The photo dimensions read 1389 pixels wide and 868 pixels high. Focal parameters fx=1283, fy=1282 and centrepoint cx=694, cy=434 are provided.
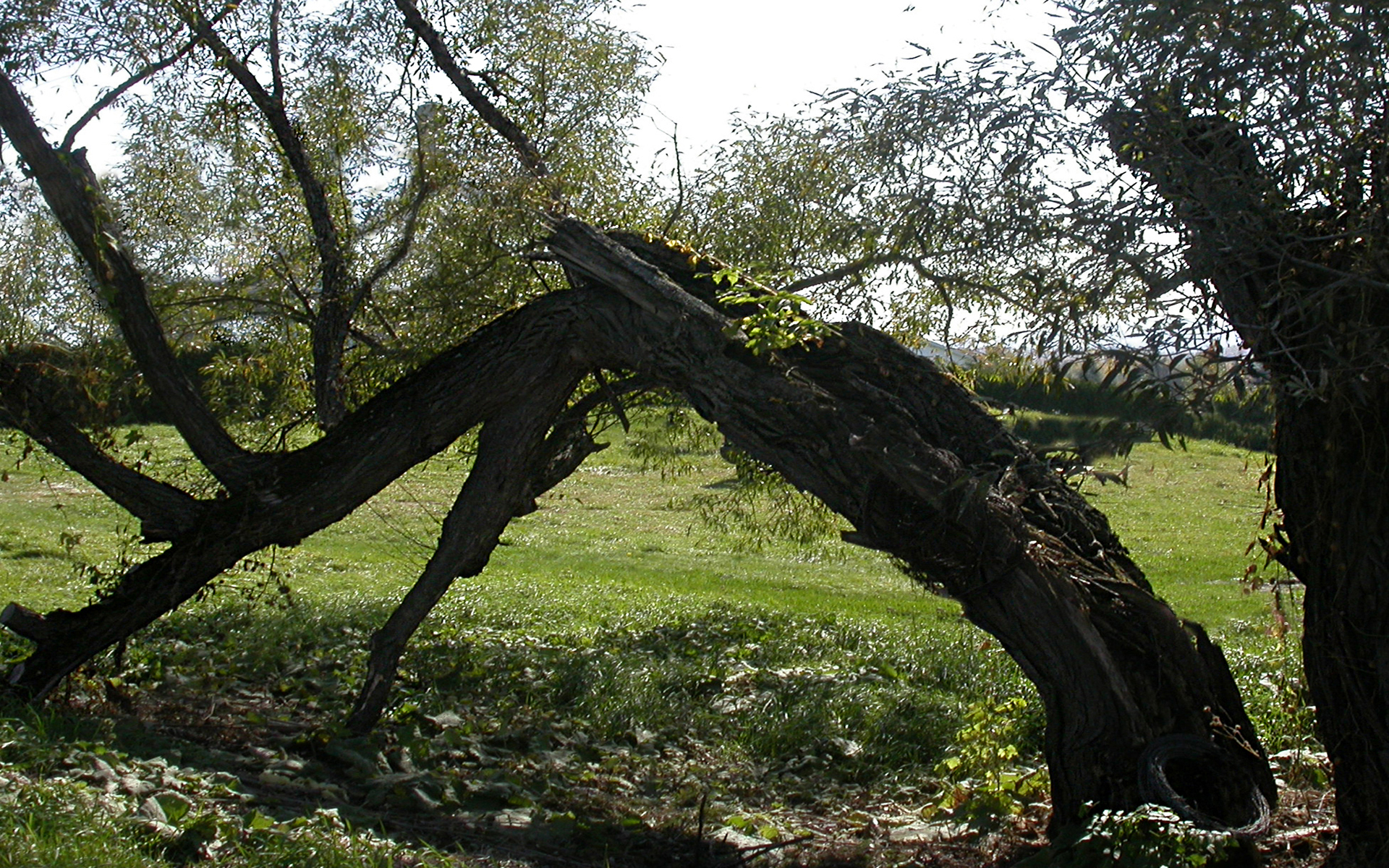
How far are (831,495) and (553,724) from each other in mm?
3190

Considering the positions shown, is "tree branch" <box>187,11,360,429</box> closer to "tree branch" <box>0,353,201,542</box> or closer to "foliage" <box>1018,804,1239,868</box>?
"tree branch" <box>0,353,201,542</box>

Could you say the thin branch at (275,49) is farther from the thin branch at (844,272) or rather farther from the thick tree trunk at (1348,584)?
the thick tree trunk at (1348,584)

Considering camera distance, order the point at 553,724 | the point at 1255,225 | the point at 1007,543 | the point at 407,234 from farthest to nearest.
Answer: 1. the point at 407,234
2. the point at 553,724
3. the point at 1007,543
4. the point at 1255,225

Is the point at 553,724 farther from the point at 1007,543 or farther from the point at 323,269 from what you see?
the point at 323,269

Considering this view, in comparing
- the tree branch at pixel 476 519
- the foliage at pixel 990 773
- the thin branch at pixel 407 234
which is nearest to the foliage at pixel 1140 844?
the foliage at pixel 990 773

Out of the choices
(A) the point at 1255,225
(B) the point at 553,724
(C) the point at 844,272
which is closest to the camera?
(A) the point at 1255,225

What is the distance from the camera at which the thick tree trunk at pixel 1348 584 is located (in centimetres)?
466

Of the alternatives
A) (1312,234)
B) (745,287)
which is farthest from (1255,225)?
(745,287)

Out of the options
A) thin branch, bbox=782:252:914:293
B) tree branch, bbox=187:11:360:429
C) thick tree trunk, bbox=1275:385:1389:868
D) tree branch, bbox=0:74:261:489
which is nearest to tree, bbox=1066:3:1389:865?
thick tree trunk, bbox=1275:385:1389:868

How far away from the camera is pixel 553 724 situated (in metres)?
7.97

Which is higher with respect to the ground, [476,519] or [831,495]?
[831,495]

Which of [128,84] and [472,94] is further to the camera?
[472,94]

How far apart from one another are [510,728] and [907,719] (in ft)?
8.09

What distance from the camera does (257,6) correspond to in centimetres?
1030
